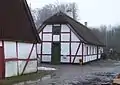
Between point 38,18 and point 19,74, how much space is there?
76.1m

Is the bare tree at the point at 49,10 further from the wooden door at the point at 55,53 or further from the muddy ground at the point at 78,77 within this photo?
the muddy ground at the point at 78,77

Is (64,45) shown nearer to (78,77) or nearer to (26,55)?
(26,55)

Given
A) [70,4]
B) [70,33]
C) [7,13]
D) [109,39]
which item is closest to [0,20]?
[7,13]

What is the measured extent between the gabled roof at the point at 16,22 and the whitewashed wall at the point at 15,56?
0.57 meters

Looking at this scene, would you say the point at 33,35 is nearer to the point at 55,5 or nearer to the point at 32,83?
the point at 32,83

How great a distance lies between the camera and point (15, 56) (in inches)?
1049

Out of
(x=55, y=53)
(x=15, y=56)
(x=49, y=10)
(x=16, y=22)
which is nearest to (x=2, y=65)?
(x=15, y=56)

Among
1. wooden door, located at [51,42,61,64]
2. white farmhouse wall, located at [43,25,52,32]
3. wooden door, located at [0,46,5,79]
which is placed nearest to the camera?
wooden door, located at [0,46,5,79]

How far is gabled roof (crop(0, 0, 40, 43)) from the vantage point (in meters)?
25.4

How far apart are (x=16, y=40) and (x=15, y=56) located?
1.35m

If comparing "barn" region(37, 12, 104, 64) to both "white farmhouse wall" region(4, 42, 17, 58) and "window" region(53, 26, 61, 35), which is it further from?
"white farmhouse wall" region(4, 42, 17, 58)

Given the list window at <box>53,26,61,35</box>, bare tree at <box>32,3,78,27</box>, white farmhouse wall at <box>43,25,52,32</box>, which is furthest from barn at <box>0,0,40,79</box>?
bare tree at <box>32,3,78,27</box>

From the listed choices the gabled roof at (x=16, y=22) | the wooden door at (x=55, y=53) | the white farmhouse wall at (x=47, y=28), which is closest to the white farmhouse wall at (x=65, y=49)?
the wooden door at (x=55, y=53)

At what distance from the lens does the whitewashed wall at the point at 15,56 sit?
25328 millimetres
